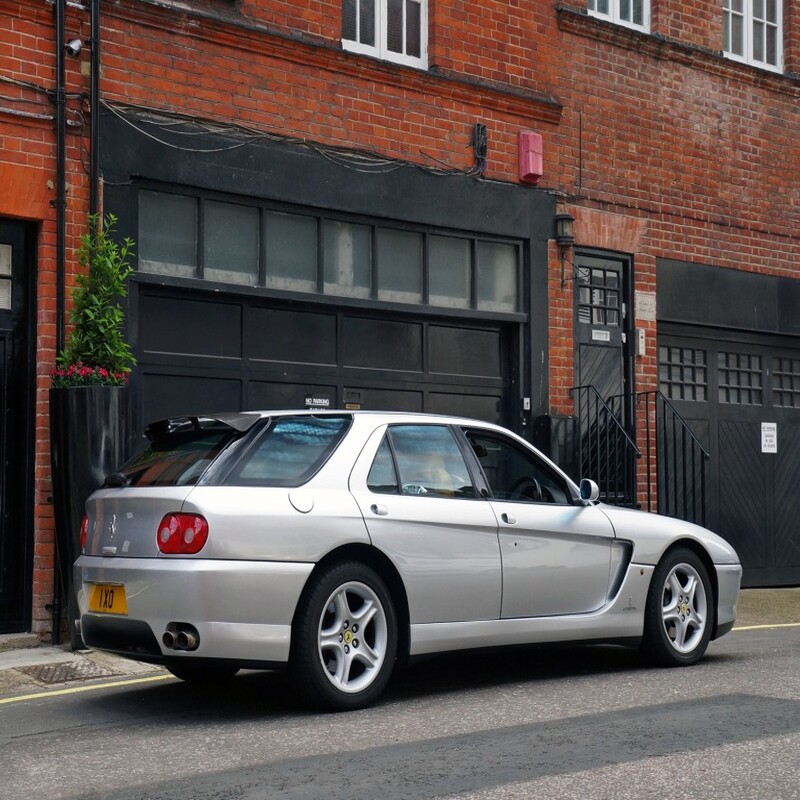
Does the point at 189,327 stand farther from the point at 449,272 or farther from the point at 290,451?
the point at 290,451

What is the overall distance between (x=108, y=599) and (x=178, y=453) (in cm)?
84

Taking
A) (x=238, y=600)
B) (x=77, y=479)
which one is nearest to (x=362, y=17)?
(x=77, y=479)

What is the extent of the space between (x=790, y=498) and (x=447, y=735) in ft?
32.5

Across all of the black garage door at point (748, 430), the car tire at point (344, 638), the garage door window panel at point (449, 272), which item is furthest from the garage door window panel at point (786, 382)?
the car tire at point (344, 638)

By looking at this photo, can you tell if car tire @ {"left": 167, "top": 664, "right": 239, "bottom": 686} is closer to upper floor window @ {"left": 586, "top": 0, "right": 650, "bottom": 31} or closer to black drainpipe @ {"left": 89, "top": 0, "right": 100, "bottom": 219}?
black drainpipe @ {"left": 89, "top": 0, "right": 100, "bottom": 219}

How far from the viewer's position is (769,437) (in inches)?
581

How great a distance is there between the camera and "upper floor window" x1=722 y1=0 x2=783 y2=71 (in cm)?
1476

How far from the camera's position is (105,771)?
5.31 m

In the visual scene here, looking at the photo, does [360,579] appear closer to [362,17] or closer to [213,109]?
[213,109]

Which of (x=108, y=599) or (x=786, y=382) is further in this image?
(x=786, y=382)

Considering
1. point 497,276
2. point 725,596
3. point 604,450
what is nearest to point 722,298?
point 604,450

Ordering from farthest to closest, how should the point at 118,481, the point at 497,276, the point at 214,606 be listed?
the point at 497,276 → the point at 118,481 → the point at 214,606

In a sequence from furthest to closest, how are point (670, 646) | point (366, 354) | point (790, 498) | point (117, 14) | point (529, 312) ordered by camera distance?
point (790, 498) → point (529, 312) → point (366, 354) → point (117, 14) → point (670, 646)

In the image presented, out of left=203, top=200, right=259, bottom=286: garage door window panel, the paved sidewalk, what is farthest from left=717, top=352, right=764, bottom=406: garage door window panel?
the paved sidewalk
